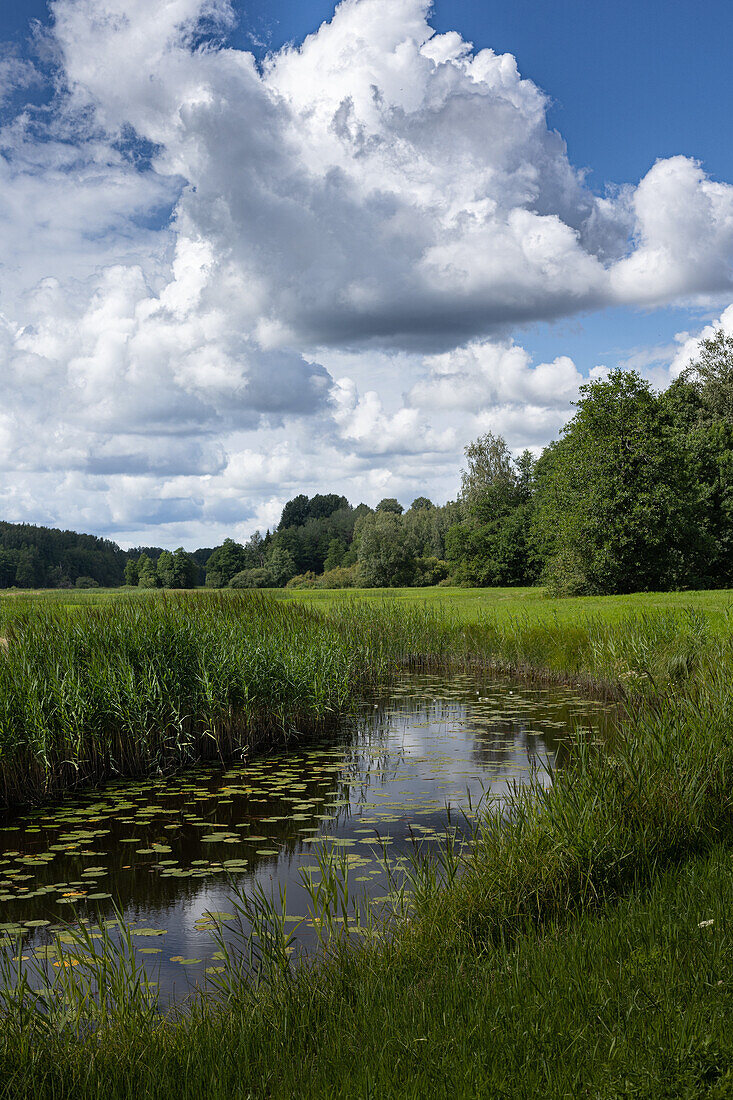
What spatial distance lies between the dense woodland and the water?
72.8 ft

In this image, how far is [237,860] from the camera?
268 inches

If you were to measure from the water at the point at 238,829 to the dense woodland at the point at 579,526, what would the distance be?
2217cm

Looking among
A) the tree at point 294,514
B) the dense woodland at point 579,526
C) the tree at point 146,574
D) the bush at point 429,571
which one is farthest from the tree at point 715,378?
the tree at point 294,514

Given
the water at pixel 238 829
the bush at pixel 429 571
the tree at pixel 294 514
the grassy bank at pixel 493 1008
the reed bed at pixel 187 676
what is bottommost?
the water at pixel 238 829

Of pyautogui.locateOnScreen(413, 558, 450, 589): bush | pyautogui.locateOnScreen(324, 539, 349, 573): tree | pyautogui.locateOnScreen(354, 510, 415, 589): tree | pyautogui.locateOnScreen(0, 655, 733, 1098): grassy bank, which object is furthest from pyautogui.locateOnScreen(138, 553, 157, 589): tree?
pyautogui.locateOnScreen(0, 655, 733, 1098): grassy bank

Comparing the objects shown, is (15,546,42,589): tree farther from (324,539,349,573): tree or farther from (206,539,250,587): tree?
(324,539,349,573): tree

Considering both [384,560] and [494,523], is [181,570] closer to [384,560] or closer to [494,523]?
[384,560]

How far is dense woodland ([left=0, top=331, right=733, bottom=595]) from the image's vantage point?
33125 mm

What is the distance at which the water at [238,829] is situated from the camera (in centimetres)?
568

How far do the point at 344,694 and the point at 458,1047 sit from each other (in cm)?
905

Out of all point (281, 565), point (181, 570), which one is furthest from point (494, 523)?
point (281, 565)

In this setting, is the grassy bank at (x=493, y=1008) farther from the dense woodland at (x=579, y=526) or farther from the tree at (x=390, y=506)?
the tree at (x=390, y=506)

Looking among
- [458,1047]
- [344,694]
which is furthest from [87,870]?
[344,694]

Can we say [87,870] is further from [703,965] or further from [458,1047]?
[703,965]
